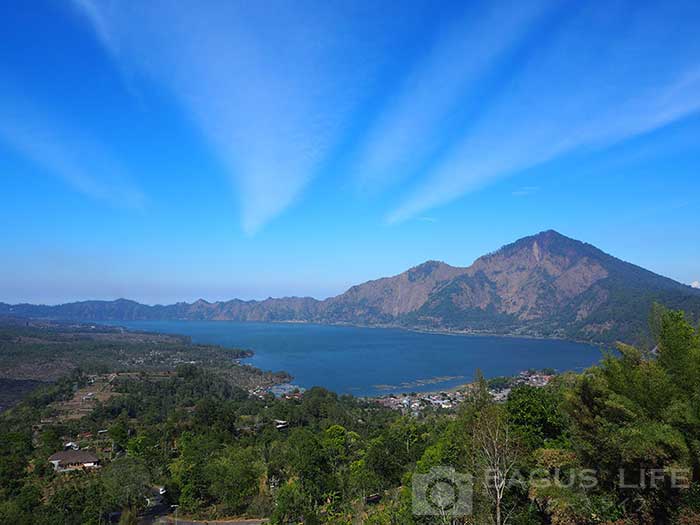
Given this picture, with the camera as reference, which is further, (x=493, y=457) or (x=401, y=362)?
(x=401, y=362)

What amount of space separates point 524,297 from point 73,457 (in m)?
151

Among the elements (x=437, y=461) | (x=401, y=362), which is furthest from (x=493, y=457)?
(x=401, y=362)

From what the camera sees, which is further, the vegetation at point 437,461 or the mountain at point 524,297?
the mountain at point 524,297

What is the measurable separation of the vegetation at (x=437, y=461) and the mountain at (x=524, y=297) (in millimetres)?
88831

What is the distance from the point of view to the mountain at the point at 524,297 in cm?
10884

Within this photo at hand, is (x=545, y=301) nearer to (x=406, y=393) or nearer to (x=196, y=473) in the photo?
(x=406, y=393)

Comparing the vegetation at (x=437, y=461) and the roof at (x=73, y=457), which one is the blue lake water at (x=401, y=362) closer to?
the vegetation at (x=437, y=461)

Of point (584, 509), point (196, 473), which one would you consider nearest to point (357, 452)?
point (196, 473)

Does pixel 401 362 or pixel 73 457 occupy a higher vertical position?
pixel 73 457

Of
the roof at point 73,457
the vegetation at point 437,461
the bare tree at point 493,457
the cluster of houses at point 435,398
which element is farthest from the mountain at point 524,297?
the bare tree at point 493,457

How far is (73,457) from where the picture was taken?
20766 millimetres

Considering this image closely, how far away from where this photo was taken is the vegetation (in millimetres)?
6094

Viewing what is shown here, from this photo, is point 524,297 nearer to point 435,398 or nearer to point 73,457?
point 435,398

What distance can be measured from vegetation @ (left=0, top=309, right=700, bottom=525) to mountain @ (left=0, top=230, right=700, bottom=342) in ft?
291
